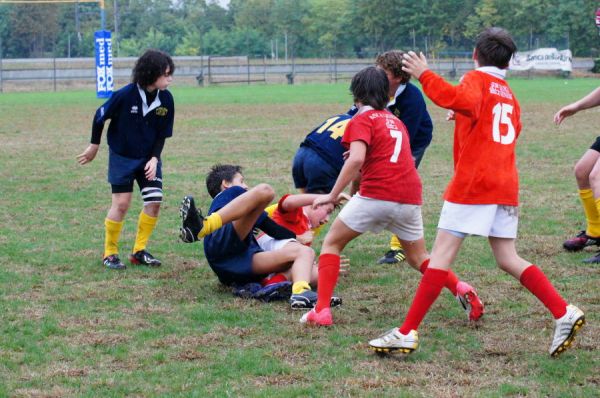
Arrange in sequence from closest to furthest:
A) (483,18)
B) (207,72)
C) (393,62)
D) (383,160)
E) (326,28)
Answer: (383,160) → (393,62) → (207,72) → (483,18) → (326,28)

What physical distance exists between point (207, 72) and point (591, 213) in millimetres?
49894

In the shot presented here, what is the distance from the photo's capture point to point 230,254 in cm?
627

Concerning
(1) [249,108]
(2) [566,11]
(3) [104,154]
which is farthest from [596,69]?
(3) [104,154]

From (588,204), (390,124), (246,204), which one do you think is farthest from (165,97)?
(588,204)

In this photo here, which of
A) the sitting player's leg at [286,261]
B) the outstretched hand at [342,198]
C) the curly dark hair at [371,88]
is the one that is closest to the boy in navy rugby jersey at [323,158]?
the sitting player's leg at [286,261]

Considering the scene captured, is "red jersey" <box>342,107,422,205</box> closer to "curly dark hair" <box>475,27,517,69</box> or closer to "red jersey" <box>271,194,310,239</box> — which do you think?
"curly dark hair" <box>475,27,517,69</box>

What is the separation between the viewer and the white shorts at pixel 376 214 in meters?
5.33

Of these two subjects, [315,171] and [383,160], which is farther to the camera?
[315,171]

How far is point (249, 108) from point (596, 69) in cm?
3543

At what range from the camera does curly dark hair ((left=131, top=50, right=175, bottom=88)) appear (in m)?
7.19

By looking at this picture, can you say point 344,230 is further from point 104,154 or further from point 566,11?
point 566,11

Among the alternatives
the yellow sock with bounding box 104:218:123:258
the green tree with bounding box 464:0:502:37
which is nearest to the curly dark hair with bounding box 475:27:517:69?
the yellow sock with bounding box 104:218:123:258

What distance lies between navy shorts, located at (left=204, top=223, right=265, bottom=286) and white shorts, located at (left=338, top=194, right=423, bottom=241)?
1080 mm

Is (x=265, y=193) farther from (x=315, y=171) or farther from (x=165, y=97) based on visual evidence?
(x=165, y=97)
